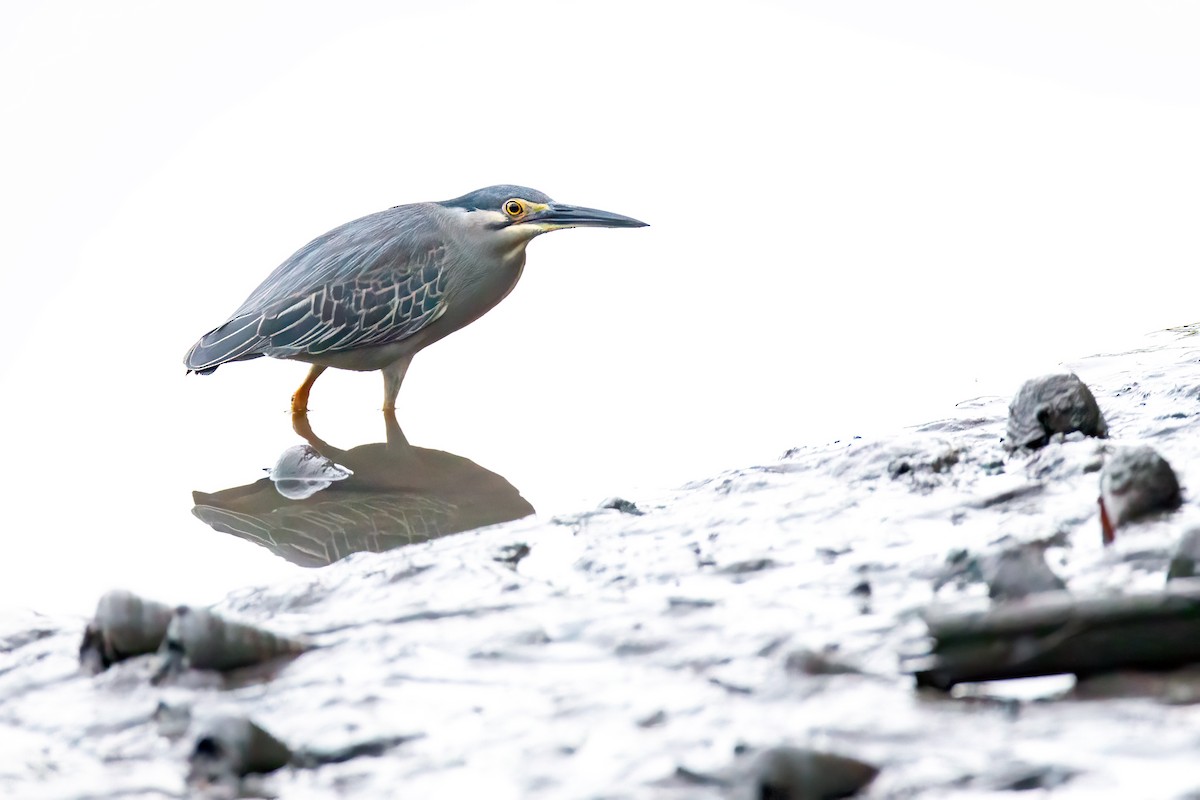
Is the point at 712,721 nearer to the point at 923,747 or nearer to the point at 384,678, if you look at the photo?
the point at 923,747

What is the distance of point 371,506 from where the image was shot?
192 inches

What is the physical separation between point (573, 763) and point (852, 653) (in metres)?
0.58

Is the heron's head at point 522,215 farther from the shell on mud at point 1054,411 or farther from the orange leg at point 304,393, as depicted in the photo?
the shell on mud at point 1054,411

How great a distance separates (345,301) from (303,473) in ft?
3.46

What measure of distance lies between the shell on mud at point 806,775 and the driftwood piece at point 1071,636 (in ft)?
1.11

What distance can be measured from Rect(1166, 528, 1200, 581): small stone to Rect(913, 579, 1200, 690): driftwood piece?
214 millimetres

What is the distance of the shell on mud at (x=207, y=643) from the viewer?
9.11 feet

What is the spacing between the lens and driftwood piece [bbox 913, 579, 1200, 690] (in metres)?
2.28

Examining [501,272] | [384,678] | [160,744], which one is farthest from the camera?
[501,272]

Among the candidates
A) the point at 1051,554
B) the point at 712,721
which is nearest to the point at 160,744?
the point at 712,721

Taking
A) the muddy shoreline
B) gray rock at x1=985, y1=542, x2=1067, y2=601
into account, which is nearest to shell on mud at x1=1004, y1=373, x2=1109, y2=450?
the muddy shoreline

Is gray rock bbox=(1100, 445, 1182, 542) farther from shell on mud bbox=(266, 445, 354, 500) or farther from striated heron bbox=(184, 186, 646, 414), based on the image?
striated heron bbox=(184, 186, 646, 414)

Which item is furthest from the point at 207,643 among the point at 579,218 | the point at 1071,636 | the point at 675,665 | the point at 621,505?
the point at 579,218

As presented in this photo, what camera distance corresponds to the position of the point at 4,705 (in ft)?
9.48
